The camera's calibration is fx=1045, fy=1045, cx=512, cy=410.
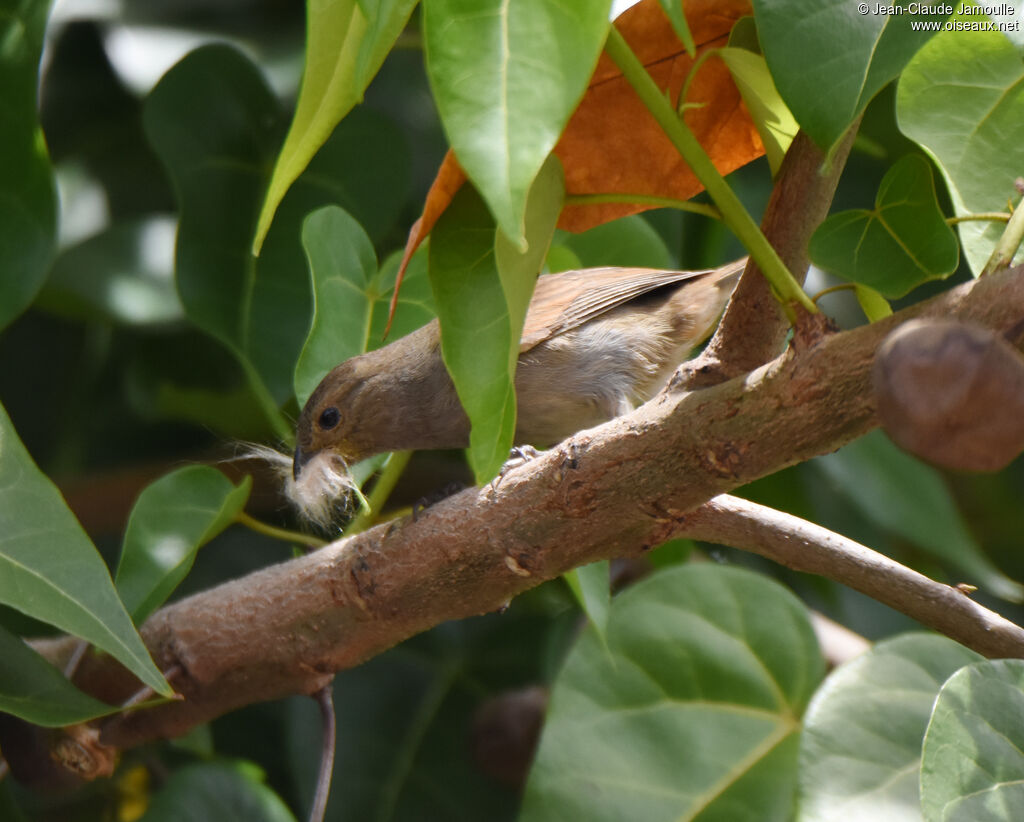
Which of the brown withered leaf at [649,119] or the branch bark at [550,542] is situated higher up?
the brown withered leaf at [649,119]

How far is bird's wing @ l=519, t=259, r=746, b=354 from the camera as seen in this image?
2.71 metres

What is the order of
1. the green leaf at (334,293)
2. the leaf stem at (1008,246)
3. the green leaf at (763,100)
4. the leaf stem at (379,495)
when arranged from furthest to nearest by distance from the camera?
the leaf stem at (379,495) → the green leaf at (334,293) → the green leaf at (763,100) → the leaf stem at (1008,246)

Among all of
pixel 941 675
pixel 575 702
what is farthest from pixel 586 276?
pixel 941 675

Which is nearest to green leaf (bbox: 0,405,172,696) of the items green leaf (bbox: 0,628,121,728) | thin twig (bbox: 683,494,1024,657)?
green leaf (bbox: 0,628,121,728)

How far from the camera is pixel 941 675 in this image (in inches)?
71.1

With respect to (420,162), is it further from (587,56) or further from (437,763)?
(587,56)

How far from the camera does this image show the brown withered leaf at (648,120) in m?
1.47

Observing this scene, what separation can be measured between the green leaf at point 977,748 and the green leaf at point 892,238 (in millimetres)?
499

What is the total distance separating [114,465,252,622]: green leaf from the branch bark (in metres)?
0.09

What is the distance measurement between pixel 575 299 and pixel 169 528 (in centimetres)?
125

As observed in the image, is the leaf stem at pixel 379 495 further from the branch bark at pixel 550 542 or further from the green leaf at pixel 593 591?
the green leaf at pixel 593 591

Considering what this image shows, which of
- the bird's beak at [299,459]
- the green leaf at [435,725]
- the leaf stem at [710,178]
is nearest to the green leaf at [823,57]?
the leaf stem at [710,178]

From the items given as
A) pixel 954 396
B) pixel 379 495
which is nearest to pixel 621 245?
pixel 379 495

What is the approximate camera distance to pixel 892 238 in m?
1.30
